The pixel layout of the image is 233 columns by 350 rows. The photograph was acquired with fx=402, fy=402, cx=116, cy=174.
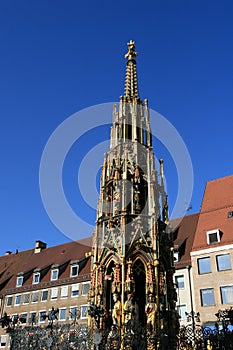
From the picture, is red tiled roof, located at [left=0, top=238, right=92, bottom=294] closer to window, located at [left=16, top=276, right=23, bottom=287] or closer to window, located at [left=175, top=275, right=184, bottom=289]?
window, located at [left=16, top=276, right=23, bottom=287]

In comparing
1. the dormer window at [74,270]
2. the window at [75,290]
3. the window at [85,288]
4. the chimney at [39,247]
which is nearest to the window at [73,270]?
the dormer window at [74,270]

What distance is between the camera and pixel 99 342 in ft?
41.0

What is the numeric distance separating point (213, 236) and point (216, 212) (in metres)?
2.77

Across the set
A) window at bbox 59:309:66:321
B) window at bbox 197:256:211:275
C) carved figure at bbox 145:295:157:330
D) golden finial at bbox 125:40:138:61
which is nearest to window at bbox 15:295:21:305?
window at bbox 59:309:66:321

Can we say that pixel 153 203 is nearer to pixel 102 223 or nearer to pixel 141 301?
pixel 102 223

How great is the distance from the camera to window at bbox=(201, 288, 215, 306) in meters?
26.0

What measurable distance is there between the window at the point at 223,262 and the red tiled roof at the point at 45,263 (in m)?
11.5

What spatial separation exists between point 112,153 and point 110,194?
2.08 m

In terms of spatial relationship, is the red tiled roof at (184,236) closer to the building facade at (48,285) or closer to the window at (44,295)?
the building facade at (48,285)

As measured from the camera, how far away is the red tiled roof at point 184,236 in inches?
1143

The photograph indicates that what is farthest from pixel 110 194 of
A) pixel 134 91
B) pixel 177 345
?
pixel 177 345

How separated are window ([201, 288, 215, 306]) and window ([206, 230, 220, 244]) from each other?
11.2ft

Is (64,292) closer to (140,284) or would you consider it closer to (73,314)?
(73,314)

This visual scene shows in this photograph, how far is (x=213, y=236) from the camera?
2838 cm
